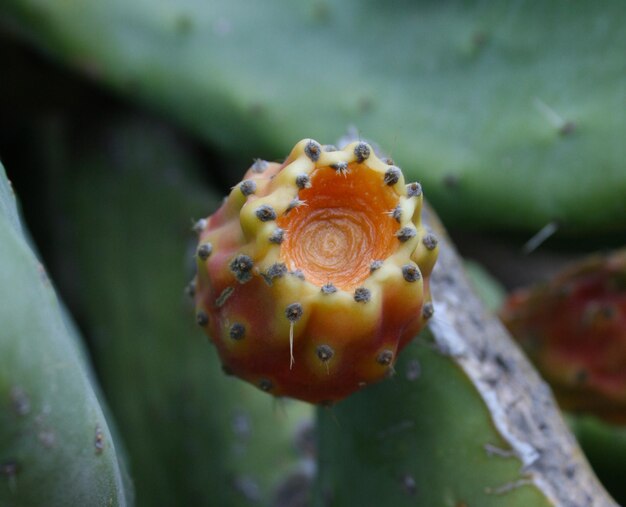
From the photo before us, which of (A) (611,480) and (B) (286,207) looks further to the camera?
(A) (611,480)

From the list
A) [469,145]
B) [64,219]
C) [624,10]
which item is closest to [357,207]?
[469,145]

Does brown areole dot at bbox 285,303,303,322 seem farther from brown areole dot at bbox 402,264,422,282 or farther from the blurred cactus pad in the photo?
the blurred cactus pad

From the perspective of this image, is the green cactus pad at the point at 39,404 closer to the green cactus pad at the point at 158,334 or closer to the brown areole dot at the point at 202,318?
the brown areole dot at the point at 202,318

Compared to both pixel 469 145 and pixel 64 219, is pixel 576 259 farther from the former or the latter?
pixel 64 219

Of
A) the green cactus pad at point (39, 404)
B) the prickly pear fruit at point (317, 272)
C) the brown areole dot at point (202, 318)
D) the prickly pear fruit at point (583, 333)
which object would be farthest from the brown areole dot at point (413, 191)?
the prickly pear fruit at point (583, 333)

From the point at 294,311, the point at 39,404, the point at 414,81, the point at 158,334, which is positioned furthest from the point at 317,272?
the point at 158,334

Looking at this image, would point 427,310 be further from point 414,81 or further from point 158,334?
point 158,334
